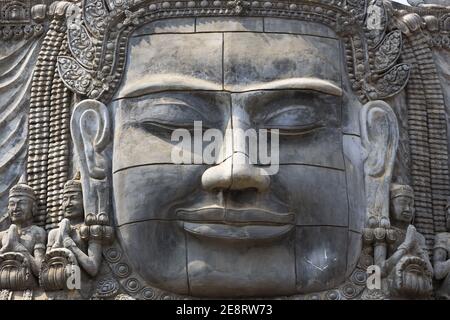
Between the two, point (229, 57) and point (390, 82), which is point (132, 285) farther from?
point (390, 82)

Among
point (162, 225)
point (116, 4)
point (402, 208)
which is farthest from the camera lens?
point (116, 4)

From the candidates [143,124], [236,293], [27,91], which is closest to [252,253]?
[236,293]

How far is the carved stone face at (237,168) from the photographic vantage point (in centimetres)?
2083

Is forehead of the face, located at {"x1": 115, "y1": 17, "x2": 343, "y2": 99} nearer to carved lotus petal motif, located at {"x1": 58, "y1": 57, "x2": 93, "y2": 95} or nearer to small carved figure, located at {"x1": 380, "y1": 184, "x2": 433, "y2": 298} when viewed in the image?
carved lotus petal motif, located at {"x1": 58, "y1": 57, "x2": 93, "y2": 95}

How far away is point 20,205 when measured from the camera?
21438 millimetres

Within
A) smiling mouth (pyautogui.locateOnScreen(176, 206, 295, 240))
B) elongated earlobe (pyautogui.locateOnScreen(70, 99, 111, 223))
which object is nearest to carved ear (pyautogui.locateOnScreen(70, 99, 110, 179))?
elongated earlobe (pyautogui.locateOnScreen(70, 99, 111, 223))

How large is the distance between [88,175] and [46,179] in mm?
590

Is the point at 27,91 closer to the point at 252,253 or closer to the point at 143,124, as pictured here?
the point at 143,124

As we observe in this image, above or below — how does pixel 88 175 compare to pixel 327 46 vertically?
below

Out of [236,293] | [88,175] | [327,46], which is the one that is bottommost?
[236,293]

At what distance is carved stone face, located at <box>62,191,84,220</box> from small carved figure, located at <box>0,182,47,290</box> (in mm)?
411

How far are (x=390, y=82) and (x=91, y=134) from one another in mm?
3463

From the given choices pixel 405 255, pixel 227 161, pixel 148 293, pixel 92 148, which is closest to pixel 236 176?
pixel 227 161

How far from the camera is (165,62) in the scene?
2133 cm
